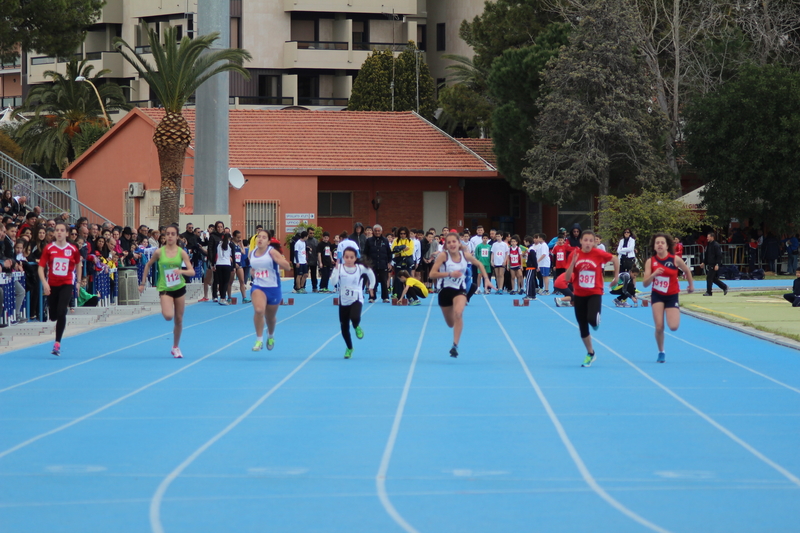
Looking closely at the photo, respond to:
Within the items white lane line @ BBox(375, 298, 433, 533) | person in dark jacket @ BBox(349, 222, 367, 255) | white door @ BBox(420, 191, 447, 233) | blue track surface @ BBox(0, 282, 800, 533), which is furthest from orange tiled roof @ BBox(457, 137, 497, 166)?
white lane line @ BBox(375, 298, 433, 533)

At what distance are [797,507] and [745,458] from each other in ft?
4.81

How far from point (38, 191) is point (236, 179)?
10067mm

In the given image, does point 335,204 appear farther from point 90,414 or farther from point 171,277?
point 90,414

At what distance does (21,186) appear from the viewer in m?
30.4

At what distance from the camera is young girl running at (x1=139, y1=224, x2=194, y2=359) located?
14379mm

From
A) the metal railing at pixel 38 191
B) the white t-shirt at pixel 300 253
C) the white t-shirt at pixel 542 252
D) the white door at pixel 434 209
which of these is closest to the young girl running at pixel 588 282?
the white t-shirt at pixel 542 252

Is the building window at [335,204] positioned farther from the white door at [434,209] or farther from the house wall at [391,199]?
the white door at [434,209]

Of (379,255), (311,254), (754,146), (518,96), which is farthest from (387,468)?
(518,96)

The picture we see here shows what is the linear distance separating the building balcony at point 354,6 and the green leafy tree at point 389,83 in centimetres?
251

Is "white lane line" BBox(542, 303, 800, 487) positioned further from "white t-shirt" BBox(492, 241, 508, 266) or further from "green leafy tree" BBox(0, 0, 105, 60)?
"green leafy tree" BBox(0, 0, 105, 60)

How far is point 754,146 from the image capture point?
125 ft

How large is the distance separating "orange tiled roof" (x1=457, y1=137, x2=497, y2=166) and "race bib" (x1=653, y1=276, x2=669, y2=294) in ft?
105

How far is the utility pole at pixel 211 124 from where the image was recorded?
31547 millimetres

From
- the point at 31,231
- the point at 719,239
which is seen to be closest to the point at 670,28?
the point at 719,239
